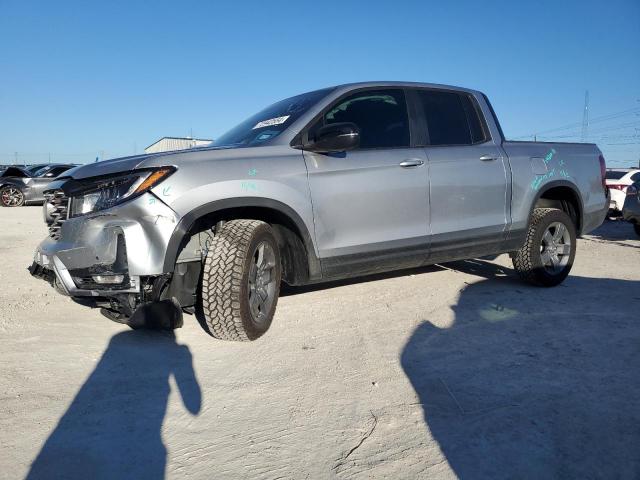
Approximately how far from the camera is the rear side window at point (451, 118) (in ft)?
14.1

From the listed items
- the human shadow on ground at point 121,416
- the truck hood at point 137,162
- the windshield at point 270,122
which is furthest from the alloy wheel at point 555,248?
the human shadow on ground at point 121,416

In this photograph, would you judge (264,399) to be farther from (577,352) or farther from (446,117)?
(446,117)

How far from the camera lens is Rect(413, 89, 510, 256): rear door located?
13.5 feet

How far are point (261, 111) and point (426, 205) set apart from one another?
5.70 ft

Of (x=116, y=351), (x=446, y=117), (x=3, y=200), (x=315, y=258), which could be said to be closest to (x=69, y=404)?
(x=116, y=351)

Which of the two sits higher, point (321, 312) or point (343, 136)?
point (343, 136)

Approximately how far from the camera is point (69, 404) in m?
2.51

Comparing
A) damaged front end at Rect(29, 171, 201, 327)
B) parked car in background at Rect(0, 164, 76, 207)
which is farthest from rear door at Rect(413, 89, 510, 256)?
parked car in background at Rect(0, 164, 76, 207)

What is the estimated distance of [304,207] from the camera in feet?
11.3

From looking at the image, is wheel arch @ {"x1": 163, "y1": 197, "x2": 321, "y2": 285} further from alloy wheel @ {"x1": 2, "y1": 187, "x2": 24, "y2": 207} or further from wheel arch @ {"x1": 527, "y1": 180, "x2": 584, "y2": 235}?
alloy wheel @ {"x1": 2, "y1": 187, "x2": 24, "y2": 207}

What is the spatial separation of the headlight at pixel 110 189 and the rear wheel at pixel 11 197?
15962 mm

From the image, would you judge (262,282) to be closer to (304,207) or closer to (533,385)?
(304,207)

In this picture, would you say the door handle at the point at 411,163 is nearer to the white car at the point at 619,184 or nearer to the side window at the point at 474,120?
the side window at the point at 474,120

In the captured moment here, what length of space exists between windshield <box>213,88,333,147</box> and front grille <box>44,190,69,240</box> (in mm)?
1244
